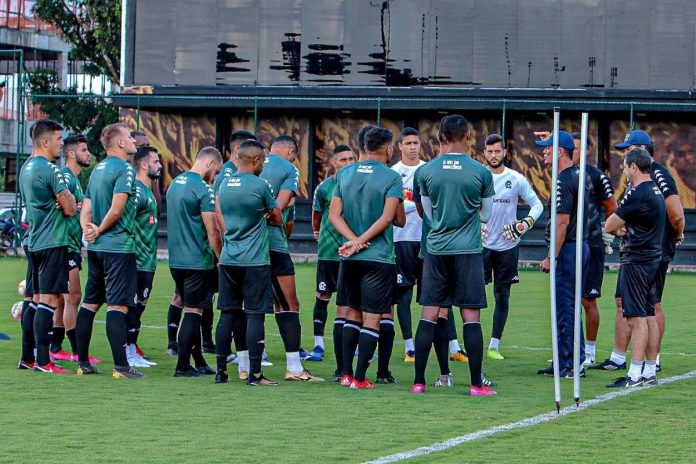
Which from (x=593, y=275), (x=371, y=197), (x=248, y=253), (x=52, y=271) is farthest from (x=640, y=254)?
(x=52, y=271)

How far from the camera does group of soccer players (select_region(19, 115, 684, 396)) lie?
1103cm

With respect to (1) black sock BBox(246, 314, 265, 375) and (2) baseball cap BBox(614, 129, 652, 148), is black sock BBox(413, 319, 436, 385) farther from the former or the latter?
(2) baseball cap BBox(614, 129, 652, 148)

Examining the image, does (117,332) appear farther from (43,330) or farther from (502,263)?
(502,263)

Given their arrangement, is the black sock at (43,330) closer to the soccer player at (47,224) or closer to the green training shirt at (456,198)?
the soccer player at (47,224)

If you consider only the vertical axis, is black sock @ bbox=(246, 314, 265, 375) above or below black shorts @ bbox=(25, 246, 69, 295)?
below

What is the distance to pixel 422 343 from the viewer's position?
1102cm

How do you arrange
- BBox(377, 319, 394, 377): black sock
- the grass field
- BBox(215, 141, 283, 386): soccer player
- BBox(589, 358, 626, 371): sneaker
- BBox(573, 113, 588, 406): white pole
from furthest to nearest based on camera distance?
1. BBox(589, 358, 626, 371): sneaker
2. BBox(377, 319, 394, 377): black sock
3. BBox(215, 141, 283, 386): soccer player
4. BBox(573, 113, 588, 406): white pole
5. the grass field

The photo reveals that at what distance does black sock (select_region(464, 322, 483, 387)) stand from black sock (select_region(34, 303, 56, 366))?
12.7 feet

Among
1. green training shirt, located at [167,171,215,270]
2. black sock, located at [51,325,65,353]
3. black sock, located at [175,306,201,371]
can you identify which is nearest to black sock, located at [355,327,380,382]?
black sock, located at [175,306,201,371]

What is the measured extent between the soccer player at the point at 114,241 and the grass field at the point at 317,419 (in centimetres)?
40

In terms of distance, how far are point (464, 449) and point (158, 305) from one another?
12416 mm

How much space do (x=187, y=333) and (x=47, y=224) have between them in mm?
1719

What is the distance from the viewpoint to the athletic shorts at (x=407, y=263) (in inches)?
532

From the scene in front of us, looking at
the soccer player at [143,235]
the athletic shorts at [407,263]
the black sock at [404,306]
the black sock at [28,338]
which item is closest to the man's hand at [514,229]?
the athletic shorts at [407,263]
